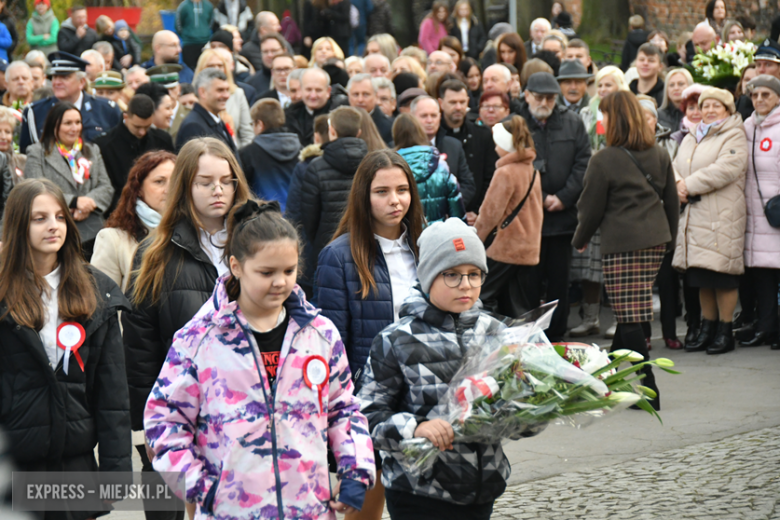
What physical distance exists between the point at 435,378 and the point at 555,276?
5770 millimetres

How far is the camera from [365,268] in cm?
454

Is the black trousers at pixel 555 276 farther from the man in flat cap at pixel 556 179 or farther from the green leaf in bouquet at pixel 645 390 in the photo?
the green leaf in bouquet at pixel 645 390

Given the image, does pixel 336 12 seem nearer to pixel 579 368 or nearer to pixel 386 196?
pixel 386 196

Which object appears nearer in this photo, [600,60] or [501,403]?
[501,403]

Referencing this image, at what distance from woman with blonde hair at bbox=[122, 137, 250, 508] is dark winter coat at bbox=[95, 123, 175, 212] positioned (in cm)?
417

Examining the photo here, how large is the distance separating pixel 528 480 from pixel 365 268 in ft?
6.66

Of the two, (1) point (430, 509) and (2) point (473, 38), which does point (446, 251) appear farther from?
(2) point (473, 38)

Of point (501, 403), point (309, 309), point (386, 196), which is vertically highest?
point (386, 196)

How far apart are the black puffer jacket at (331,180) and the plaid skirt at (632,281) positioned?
6.56 feet

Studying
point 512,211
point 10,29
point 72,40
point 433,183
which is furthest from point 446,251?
point 10,29

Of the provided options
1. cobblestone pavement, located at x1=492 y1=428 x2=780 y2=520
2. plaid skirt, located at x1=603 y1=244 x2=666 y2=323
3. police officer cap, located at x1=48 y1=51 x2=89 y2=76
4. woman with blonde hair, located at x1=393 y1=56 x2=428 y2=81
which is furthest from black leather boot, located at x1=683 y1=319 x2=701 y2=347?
police officer cap, located at x1=48 y1=51 x2=89 y2=76

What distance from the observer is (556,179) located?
927 centimetres

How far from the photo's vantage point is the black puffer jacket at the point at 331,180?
23.6ft

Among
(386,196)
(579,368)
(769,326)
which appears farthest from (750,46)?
(579,368)
